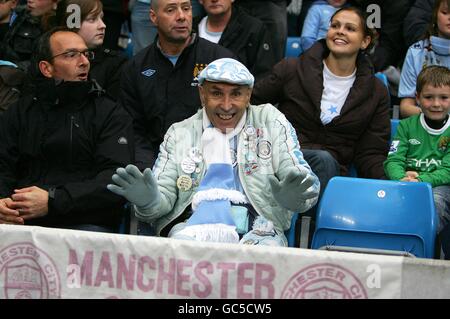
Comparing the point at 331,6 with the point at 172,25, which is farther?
the point at 331,6

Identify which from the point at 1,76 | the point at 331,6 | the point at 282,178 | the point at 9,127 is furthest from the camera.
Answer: the point at 331,6

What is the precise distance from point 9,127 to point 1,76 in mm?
798

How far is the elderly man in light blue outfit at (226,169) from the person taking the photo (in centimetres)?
499

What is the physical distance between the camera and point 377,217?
17.3ft

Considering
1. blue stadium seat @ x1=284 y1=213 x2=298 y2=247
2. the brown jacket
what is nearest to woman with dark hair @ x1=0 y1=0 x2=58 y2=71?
the brown jacket

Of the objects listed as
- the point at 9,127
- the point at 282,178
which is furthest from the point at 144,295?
the point at 9,127

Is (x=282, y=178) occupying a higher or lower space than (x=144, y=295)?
higher

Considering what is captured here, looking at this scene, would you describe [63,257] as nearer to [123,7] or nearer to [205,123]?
[205,123]

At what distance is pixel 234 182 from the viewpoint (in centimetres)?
519

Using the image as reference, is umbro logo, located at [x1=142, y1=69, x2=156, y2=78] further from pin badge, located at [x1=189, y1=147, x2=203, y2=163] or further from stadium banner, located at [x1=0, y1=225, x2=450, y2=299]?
stadium banner, located at [x1=0, y1=225, x2=450, y2=299]

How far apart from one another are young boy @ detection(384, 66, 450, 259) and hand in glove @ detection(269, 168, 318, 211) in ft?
3.75

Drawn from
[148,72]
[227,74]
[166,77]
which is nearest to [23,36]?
[148,72]

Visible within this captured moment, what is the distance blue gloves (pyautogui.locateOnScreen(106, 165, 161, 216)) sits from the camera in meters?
4.73
